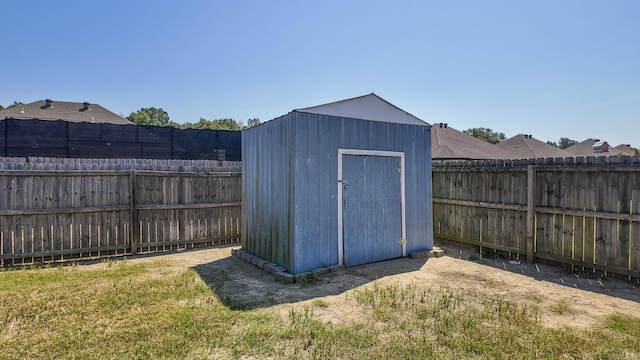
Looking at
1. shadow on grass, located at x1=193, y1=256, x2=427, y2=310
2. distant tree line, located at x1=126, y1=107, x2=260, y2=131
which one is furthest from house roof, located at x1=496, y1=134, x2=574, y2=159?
distant tree line, located at x1=126, y1=107, x2=260, y2=131

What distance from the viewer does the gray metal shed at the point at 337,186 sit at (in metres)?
4.60

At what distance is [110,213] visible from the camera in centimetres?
597

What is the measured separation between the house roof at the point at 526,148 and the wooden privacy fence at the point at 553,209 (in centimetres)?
1236

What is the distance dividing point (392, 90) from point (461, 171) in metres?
5.28

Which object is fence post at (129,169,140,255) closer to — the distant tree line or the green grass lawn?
the green grass lawn

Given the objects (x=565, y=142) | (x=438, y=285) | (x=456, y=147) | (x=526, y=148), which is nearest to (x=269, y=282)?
(x=438, y=285)

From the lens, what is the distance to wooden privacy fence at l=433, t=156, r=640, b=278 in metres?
4.33

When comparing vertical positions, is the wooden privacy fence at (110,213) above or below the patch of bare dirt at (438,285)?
above

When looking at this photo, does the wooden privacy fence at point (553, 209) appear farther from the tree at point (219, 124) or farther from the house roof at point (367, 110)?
the tree at point (219, 124)

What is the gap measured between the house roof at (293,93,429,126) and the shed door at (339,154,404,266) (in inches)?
27.0

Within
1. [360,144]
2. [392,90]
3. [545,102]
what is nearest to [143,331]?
[360,144]

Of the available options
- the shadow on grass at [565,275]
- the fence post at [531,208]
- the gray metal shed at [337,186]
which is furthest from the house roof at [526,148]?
the gray metal shed at [337,186]

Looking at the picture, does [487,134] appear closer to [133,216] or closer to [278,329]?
[133,216]

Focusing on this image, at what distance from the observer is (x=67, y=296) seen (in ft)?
12.1
